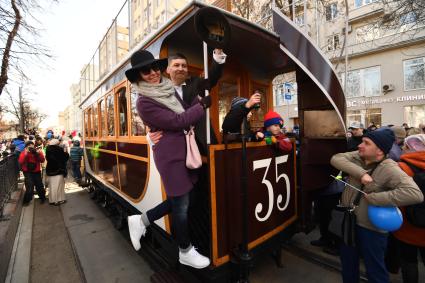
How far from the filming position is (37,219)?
18.0ft

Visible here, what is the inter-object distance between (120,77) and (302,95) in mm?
2700

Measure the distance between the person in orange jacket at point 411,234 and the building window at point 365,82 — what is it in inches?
686

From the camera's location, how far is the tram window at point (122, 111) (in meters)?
3.73

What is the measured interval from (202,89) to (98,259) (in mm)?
3011

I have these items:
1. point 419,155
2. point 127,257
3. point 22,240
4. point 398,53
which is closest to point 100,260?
point 127,257

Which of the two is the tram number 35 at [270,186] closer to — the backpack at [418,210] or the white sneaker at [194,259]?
the white sneaker at [194,259]

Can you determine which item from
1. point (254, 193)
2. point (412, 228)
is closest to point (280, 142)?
point (254, 193)

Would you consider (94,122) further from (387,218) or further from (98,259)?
(387,218)

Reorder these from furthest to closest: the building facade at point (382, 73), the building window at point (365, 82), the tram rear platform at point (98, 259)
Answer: the building window at point (365, 82) → the building facade at point (382, 73) → the tram rear platform at point (98, 259)

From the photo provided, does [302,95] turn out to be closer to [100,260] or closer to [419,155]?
[419,155]

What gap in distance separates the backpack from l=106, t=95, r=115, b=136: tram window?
4177mm

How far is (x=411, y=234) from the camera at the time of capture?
2.26 meters

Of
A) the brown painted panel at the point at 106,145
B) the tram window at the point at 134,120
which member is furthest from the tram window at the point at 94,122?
the tram window at the point at 134,120

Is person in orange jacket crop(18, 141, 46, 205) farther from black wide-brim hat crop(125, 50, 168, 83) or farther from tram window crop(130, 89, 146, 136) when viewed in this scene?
black wide-brim hat crop(125, 50, 168, 83)
